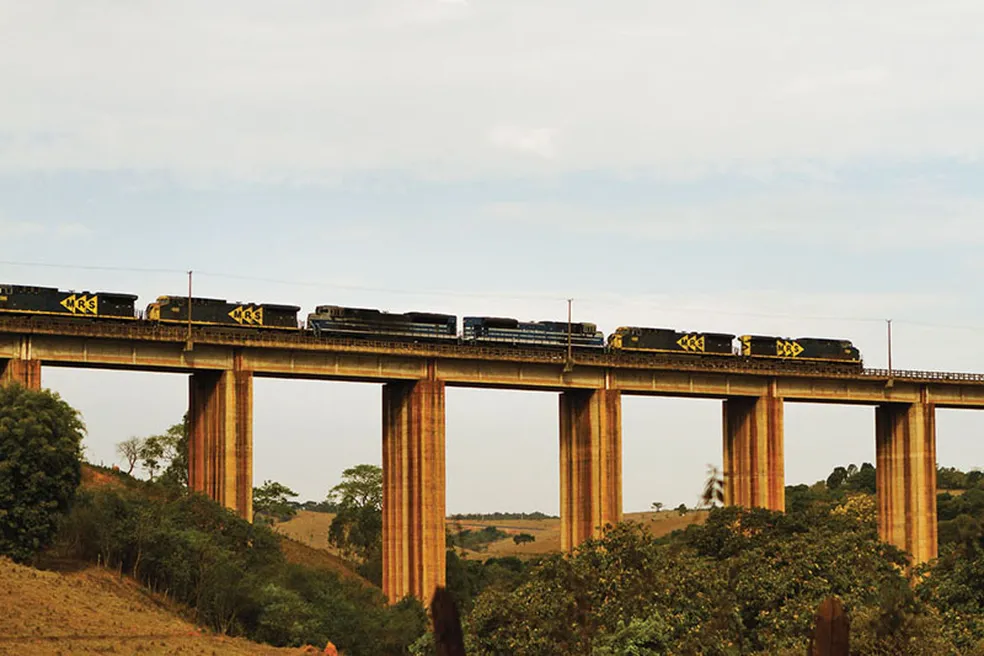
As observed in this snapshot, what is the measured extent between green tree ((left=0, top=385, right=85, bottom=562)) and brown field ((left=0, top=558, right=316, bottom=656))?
79.7 inches

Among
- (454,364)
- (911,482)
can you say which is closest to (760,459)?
(911,482)

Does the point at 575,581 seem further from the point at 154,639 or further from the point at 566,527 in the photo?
the point at 566,527

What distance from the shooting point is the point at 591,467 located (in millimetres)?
97312

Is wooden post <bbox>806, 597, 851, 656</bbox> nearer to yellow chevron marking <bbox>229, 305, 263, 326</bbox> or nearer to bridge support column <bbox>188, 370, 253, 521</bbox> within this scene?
Answer: bridge support column <bbox>188, 370, 253, 521</bbox>

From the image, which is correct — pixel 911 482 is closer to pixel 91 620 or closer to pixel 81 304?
pixel 81 304

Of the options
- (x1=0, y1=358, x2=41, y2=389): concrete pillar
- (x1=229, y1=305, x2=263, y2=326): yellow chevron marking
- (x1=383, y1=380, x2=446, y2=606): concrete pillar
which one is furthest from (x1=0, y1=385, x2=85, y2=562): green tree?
(x1=383, y1=380, x2=446, y2=606): concrete pillar

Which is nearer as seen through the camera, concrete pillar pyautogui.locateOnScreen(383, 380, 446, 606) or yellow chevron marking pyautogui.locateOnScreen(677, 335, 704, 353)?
concrete pillar pyautogui.locateOnScreen(383, 380, 446, 606)

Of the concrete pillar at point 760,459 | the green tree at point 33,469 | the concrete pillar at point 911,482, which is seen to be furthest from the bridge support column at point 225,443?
the concrete pillar at point 911,482

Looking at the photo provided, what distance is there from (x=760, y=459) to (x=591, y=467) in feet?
57.8

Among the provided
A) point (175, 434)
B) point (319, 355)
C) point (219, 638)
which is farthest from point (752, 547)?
point (175, 434)

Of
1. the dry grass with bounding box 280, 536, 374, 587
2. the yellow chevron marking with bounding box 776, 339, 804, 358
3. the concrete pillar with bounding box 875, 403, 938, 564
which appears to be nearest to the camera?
the yellow chevron marking with bounding box 776, 339, 804, 358

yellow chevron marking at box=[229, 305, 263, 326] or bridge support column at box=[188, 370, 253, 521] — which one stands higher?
yellow chevron marking at box=[229, 305, 263, 326]

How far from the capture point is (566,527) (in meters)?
98.7

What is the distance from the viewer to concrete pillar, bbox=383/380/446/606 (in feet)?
291
